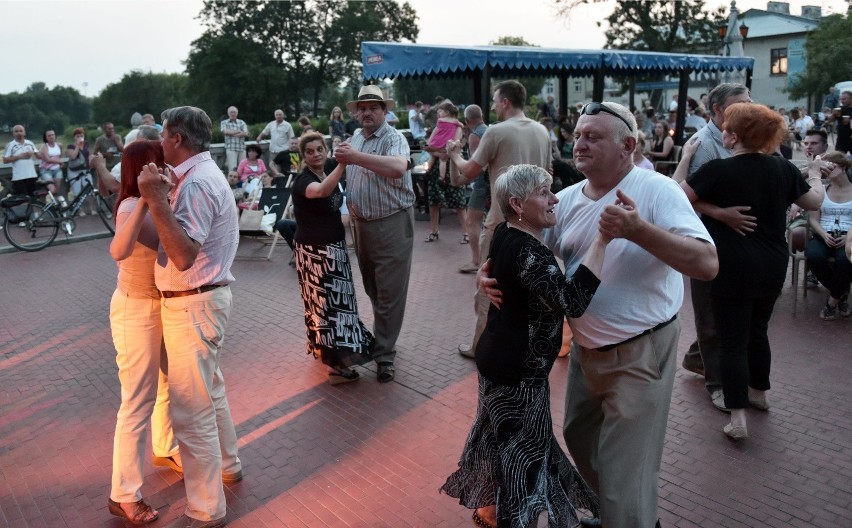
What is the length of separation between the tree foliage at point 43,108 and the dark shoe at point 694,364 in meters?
14.5

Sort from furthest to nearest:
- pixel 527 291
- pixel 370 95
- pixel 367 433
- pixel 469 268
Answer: pixel 469 268
pixel 370 95
pixel 367 433
pixel 527 291

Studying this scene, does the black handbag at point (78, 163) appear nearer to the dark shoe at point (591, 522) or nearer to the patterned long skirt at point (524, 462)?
the patterned long skirt at point (524, 462)

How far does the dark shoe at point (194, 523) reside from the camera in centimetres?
350

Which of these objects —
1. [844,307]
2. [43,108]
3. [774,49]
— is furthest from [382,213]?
[774,49]

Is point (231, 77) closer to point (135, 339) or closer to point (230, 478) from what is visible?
point (230, 478)

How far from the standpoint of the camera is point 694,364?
207 inches

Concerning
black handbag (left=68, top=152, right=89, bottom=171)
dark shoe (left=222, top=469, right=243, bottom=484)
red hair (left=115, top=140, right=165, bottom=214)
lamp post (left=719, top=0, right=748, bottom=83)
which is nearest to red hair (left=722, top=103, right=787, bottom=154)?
red hair (left=115, top=140, right=165, bottom=214)

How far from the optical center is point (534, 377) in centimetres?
292

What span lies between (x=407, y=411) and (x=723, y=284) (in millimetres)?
2188

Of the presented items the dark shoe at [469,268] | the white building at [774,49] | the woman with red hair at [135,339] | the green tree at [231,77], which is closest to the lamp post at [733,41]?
the dark shoe at [469,268]

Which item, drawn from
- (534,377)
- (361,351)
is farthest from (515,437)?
(361,351)

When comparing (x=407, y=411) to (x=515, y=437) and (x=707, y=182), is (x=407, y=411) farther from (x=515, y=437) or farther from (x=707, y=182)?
(x=707, y=182)

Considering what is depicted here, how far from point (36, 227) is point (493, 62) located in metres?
8.40

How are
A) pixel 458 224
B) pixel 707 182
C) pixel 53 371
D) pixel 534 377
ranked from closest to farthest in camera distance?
pixel 534 377
pixel 707 182
pixel 53 371
pixel 458 224
